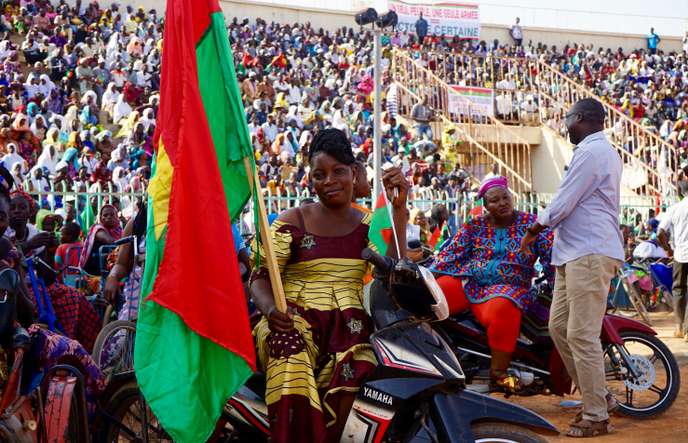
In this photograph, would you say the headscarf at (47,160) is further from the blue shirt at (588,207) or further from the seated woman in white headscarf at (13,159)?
the blue shirt at (588,207)

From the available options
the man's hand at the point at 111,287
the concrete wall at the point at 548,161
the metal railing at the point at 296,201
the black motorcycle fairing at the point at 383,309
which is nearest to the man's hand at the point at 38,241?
the man's hand at the point at 111,287

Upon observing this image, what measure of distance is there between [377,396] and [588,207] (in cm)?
254

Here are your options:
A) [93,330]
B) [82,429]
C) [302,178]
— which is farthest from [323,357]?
[302,178]

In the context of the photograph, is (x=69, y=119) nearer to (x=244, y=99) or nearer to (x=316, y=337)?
(x=244, y=99)

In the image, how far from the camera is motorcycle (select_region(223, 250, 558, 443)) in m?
2.96

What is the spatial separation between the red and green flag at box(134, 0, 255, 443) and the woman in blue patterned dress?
2.51 m

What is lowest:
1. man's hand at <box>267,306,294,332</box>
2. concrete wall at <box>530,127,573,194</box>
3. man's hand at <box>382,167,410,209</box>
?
concrete wall at <box>530,127,573,194</box>

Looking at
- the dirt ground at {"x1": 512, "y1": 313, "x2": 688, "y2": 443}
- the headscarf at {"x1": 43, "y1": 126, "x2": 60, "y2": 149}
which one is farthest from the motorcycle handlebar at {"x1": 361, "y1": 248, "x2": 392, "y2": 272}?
the headscarf at {"x1": 43, "y1": 126, "x2": 60, "y2": 149}

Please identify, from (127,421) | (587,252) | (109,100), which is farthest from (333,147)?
(109,100)

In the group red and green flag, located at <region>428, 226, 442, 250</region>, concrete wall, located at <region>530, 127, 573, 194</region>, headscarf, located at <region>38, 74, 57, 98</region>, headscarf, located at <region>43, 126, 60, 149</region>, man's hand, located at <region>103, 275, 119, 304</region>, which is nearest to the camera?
man's hand, located at <region>103, 275, 119, 304</region>

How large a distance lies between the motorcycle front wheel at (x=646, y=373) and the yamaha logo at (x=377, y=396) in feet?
10.4

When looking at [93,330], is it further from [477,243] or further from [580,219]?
[580,219]

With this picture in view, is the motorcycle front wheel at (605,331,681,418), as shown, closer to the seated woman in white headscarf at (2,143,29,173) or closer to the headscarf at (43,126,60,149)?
the seated woman in white headscarf at (2,143,29,173)

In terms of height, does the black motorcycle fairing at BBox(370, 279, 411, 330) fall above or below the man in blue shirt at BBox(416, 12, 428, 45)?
below
